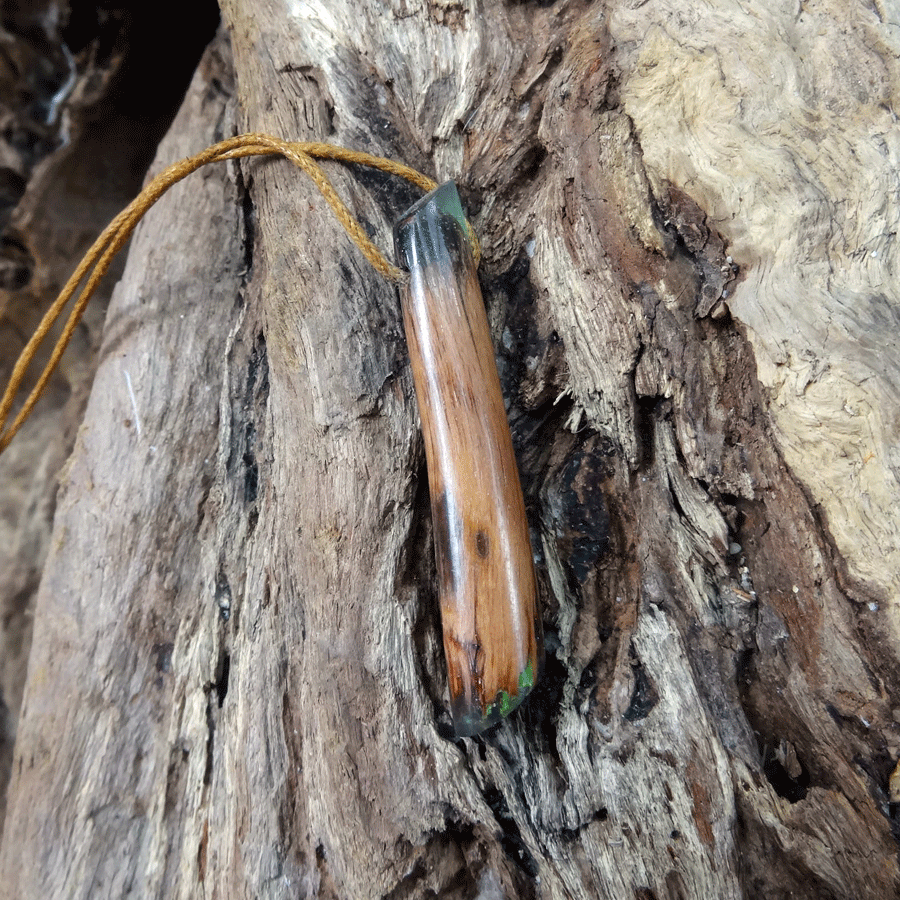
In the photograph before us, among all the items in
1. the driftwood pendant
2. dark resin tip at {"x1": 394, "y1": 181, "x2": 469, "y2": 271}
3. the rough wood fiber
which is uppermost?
the rough wood fiber

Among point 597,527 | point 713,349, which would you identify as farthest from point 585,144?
point 597,527

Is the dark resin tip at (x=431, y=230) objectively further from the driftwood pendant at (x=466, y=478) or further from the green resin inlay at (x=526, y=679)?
the green resin inlay at (x=526, y=679)

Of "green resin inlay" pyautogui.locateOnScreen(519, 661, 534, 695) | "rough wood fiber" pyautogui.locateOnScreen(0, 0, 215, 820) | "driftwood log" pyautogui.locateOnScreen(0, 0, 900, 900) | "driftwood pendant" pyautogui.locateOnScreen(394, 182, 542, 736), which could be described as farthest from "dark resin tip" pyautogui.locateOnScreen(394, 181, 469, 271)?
Result: "rough wood fiber" pyautogui.locateOnScreen(0, 0, 215, 820)

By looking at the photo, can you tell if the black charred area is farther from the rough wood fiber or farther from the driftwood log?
the rough wood fiber

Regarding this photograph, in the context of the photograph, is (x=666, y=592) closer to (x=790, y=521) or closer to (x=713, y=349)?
(x=790, y=521)

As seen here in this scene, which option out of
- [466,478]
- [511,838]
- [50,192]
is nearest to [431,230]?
[466,478]
